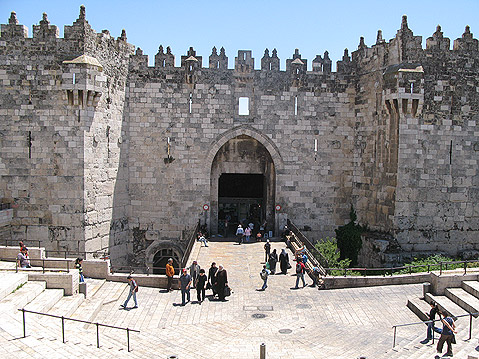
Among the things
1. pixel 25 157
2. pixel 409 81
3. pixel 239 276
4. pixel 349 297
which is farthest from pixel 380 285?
pixel 25 157

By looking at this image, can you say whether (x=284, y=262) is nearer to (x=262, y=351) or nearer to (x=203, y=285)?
(x=203, y=285)

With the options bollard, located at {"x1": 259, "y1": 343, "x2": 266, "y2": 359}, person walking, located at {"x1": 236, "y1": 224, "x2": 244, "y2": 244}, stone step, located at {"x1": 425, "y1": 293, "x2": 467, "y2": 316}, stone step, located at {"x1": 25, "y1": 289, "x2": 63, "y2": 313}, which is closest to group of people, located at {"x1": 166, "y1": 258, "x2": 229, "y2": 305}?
stone step, located at {"x1": 25, "y1": 289, "x2": 63, "y2": 313}

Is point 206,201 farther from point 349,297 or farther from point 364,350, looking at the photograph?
point 364,350

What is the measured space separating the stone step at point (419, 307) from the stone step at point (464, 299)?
909mm

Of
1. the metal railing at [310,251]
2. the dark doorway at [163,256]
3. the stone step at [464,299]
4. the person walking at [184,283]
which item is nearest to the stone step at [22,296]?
the person walking at [184,283]

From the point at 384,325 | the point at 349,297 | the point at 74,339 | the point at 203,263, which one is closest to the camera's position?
the point at 74,339

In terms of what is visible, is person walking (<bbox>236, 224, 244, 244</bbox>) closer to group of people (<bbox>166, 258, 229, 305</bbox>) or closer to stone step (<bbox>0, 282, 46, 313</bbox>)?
group of people (<bbox>166, 258, 229, 305</bbox>)

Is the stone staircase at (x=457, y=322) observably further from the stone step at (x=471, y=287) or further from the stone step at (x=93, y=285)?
the stone step at (x=93, y=285)

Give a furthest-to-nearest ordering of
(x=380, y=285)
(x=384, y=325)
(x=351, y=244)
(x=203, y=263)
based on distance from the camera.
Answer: (x=351, y=244), (x=203, y=263), (x=380, y=285), (x=384, y=325)

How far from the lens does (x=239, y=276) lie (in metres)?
20.8

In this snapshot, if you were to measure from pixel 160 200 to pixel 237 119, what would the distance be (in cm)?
606

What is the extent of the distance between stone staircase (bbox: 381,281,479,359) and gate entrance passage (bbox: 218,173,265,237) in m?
12.9

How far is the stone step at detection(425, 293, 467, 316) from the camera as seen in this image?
15877 mm

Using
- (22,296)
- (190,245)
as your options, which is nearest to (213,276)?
(190,245)
